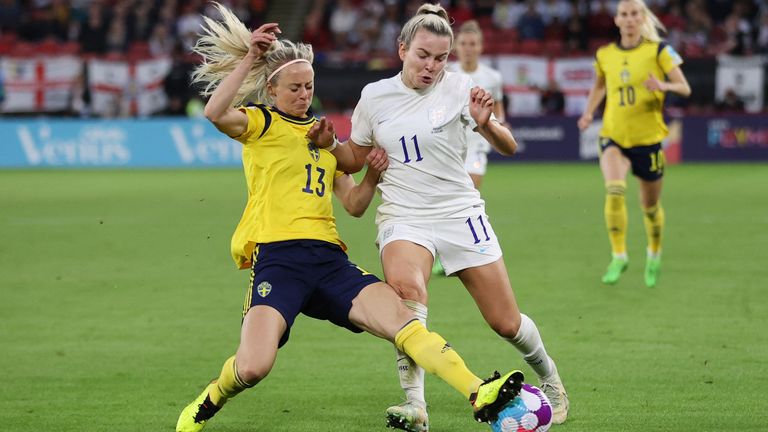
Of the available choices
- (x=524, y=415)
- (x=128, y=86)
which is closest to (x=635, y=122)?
(x=524, y=415)

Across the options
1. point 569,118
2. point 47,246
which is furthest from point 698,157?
point 47,246

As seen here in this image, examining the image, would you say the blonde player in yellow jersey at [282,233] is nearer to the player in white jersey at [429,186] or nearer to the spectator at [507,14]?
the player in white jersey at [429,186]

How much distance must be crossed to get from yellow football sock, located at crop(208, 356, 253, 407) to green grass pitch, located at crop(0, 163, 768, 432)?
1.18 ft

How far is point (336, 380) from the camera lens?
6770 millimetres

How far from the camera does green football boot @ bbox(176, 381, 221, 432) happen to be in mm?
5555

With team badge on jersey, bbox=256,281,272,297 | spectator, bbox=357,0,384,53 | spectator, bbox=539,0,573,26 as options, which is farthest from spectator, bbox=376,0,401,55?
team badge on jersey, bbox=256,281,272,297

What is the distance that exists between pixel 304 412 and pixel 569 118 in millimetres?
18220

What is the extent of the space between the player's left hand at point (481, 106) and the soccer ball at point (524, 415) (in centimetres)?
134

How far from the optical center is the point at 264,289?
5469mm

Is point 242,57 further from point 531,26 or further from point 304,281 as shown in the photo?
point 531,26

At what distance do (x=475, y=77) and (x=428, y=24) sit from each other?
5984mm

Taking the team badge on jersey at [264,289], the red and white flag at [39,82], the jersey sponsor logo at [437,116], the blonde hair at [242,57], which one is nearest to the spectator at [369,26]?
the red and white flag at [39,82]

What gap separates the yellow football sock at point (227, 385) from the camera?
17.6 ft

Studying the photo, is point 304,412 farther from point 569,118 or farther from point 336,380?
point 569,118
